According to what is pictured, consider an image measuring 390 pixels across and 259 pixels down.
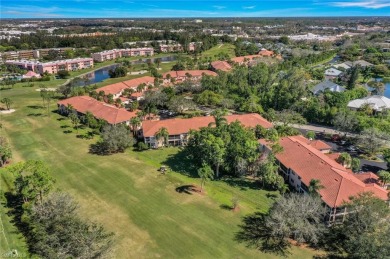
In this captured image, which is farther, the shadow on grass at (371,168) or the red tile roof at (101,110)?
the red tile roof at (101,110)

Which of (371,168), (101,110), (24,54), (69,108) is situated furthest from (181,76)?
(24,54)

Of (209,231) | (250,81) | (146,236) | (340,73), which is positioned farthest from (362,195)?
(340,73)

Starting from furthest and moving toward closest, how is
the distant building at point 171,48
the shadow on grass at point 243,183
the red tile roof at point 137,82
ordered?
the distant building at point 171,48 < the red tile roof at point 137,82 < the shadow on grass at point 243,183

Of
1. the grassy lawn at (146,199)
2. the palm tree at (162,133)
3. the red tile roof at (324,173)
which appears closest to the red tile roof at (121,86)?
the grassy lawn at (146,199)

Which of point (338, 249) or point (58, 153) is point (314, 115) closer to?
point (338, 249)

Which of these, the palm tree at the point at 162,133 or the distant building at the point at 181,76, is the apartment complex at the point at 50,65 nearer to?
the distant building at the point at 181,76

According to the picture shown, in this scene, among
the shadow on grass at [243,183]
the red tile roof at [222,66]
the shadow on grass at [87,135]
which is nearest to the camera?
the shadow on grass at [243,183]

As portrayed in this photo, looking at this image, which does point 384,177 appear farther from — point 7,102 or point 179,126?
point 7,102
